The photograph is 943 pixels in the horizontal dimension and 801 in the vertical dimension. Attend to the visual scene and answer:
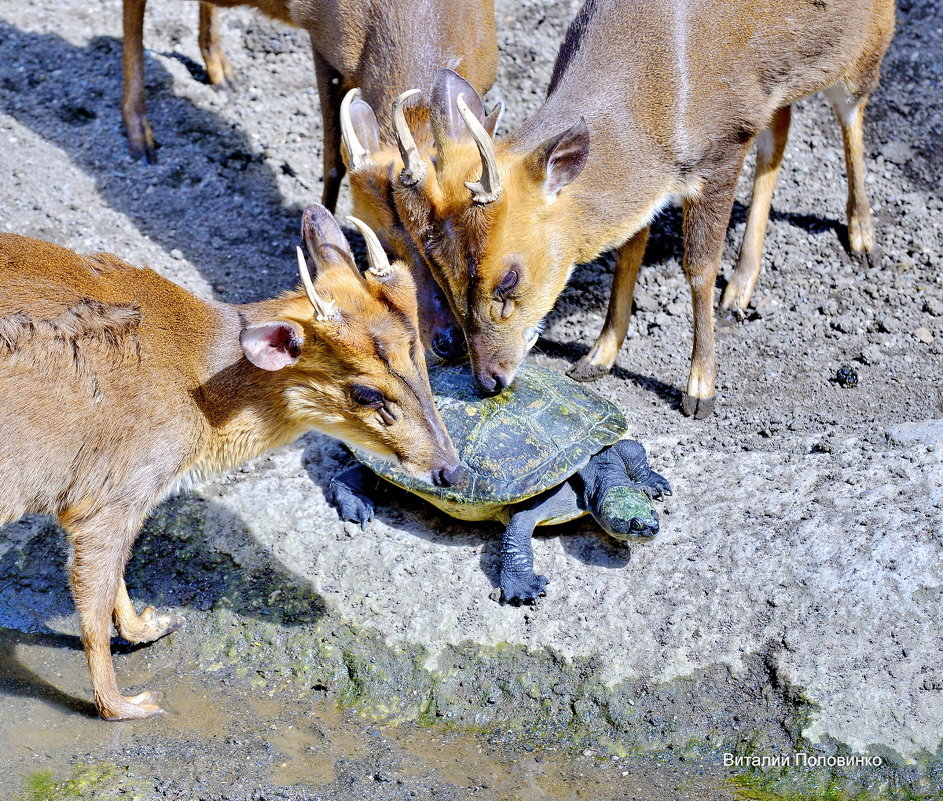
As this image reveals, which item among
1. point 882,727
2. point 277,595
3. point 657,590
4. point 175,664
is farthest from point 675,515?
point 175,664

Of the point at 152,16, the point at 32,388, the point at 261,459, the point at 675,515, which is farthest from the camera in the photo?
the point at 152,16

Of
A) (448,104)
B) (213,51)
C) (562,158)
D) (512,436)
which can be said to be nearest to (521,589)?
(512,436)

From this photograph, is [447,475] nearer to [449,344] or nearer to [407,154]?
[449,344]

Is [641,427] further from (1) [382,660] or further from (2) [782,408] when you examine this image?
(1) [382,660]

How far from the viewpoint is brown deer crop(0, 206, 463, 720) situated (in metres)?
4.84

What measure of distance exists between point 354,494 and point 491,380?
97 cm

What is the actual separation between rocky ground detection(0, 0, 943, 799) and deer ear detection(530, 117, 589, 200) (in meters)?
1.54

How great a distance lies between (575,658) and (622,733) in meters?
0.43

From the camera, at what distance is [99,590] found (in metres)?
5.07

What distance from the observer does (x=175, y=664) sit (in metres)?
5.54

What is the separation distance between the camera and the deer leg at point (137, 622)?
5465mm

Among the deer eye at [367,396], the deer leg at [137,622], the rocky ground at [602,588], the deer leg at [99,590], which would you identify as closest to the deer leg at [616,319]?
the rocky ground at [602,588]

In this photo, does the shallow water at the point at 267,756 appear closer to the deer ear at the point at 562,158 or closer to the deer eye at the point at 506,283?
the deer eye at the point at 506,283

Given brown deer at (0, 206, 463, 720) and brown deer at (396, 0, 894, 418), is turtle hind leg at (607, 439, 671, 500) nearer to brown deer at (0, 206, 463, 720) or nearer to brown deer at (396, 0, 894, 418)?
brown deer at (396, 0, 894, 418)
